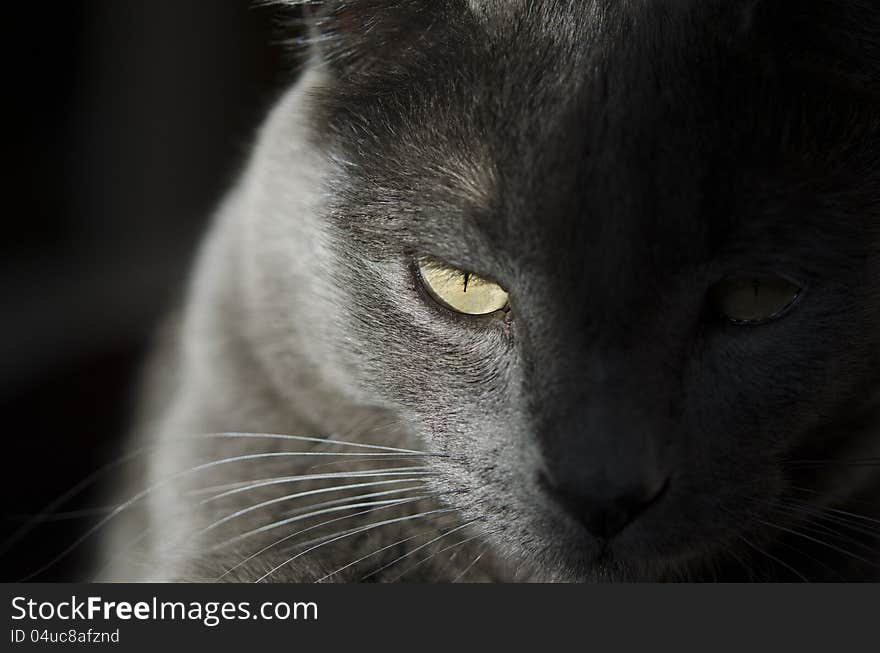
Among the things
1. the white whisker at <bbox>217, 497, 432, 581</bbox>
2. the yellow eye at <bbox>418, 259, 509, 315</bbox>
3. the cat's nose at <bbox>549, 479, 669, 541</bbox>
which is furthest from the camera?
the white whisker at <bbox>217, 497, 432, 581</bbox>

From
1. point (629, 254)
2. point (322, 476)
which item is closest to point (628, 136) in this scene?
point (629, 254)

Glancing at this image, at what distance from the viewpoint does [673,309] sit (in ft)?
2.80

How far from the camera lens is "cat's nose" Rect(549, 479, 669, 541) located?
2.68 ft

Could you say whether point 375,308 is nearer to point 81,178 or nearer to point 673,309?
point 673,309

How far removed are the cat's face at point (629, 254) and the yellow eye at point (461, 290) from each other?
0.04 feet

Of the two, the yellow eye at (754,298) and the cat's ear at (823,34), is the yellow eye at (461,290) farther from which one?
the cat's ear at (823,34)

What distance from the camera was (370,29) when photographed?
3.32 feet

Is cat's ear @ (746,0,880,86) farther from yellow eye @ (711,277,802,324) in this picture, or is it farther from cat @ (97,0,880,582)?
yellow eye @ (711,277,802,324)

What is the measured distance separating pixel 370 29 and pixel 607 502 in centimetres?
56

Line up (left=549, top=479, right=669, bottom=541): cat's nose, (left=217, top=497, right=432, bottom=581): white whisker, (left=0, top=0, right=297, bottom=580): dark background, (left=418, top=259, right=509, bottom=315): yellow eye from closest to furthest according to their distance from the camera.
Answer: (left=549, top=479, right=669, bottom=541): cat's nose < (left=418, top=259, right=509, bottom=315): yellow eye < (left=217, top=497, right=432, bottom=581): white whisker < (left=0, top=0, right=297, bottom=580): dark background

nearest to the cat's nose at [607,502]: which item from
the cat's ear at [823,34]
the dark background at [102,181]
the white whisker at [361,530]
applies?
the white whisker at [361,530]

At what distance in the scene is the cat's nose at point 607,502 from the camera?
32.1 inches

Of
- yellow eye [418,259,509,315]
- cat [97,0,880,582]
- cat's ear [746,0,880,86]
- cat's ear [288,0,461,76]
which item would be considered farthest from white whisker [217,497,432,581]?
cat's ear [746,0,880,86]

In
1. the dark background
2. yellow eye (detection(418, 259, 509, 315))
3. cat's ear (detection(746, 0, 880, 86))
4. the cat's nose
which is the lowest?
the cat's nose
